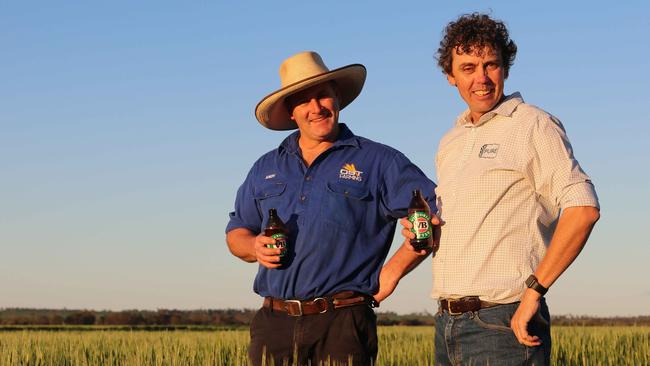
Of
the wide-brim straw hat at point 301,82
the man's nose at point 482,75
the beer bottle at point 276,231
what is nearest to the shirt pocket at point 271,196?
the beer bottle at point 276,231

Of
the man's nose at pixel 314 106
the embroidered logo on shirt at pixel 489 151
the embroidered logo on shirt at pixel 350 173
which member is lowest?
the embroidered logo on shirt at pixel 489 151

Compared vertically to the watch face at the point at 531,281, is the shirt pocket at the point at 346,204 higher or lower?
higher

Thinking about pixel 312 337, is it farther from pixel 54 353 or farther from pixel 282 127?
pixel 54 353

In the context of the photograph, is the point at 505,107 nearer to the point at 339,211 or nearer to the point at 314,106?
the point at 339,211

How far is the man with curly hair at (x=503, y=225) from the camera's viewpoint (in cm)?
374

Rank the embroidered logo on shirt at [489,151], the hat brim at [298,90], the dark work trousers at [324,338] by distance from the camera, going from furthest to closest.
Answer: the hat brim at [298,90] < the dark work trousers at [324,338] < the embroidered logo on shirt at [489,151]

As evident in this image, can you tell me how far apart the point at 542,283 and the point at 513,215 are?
1.16 ft

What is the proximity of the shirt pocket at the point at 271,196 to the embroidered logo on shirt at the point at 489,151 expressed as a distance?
65.4 inches

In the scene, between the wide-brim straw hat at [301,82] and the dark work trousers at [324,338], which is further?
the wide-brim straw hat at [301,82]

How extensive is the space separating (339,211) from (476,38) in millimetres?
1445

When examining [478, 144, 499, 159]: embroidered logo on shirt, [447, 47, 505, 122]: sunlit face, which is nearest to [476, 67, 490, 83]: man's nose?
[447, 47, 505, 122]: sunlit face

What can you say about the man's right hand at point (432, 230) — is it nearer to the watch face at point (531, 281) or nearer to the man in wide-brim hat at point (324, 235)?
the man in wide-brim hat at point (324, 235)

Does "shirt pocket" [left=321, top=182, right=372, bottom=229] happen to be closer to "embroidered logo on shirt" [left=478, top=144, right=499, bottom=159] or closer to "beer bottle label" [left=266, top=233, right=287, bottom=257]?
"beer bottle label" [left=266, top=233, right=287, bottom=257]

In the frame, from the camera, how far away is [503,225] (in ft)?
12.9
